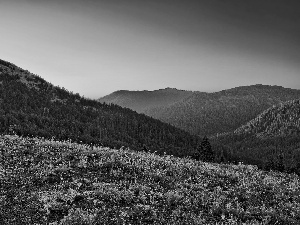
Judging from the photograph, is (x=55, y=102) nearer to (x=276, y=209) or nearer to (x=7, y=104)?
(x=7, y=104)

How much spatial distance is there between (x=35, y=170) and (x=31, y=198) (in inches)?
112

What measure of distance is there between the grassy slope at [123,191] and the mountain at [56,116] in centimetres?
4838

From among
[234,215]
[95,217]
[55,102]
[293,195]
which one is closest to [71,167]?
[95,217]

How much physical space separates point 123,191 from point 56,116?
111 meters

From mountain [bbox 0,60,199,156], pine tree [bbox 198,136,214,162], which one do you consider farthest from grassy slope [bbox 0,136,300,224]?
pine tree [bbox 198,136,214,162]

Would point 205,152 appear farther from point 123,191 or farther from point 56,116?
point 56,116

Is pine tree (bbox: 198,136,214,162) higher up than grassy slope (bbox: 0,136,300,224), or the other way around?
grassy slope (bbox: 0,136,300,224)

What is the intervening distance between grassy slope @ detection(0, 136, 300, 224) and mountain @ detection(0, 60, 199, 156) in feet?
159

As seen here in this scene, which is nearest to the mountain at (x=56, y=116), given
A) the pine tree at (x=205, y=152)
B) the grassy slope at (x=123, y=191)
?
the pine tree at (x=205, y=152)

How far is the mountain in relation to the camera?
296 ft

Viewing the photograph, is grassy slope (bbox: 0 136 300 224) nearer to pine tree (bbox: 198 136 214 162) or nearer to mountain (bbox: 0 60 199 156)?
mountain (bbox: 0 60 199 156)

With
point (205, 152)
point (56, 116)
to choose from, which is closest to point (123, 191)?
point (205, 152)

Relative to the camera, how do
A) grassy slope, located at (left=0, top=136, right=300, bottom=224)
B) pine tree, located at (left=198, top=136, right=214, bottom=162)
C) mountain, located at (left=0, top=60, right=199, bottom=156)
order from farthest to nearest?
mountain, located at (left=0, top=60, right=199, bottom=156) < pine tree, located at (left=198, top=136, right=214, bottom=162) < grassy slope, located at (left=0, top=136, right=300, bottom=224)

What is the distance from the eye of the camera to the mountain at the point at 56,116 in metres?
90.1
